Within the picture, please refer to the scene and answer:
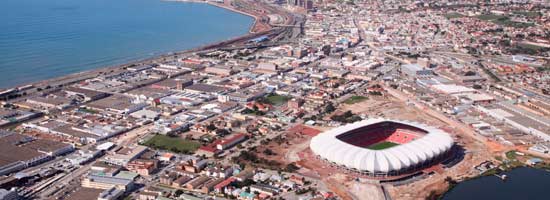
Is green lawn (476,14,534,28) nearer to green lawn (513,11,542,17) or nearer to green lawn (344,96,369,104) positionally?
green lawn (513,11,542,17)

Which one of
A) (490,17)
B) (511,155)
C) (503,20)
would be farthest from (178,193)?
(490,17)

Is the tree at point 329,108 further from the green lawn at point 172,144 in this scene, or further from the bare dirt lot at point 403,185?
the green lawn at point 172,144

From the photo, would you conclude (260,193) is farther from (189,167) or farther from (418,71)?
(418,71)

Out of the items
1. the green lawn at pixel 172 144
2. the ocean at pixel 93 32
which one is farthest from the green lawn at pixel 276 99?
the ocean at pixel 93 32

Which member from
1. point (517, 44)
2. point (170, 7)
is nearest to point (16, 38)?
point (170, 7)

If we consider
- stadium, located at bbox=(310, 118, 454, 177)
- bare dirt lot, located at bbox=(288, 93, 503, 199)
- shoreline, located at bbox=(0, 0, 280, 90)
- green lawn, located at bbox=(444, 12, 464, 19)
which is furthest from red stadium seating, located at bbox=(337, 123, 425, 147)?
green lawn, located at bbox=(444, 12, 464, 19)

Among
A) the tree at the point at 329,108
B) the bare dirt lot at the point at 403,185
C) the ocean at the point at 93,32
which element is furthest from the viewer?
the ocean at the point at 93,32
